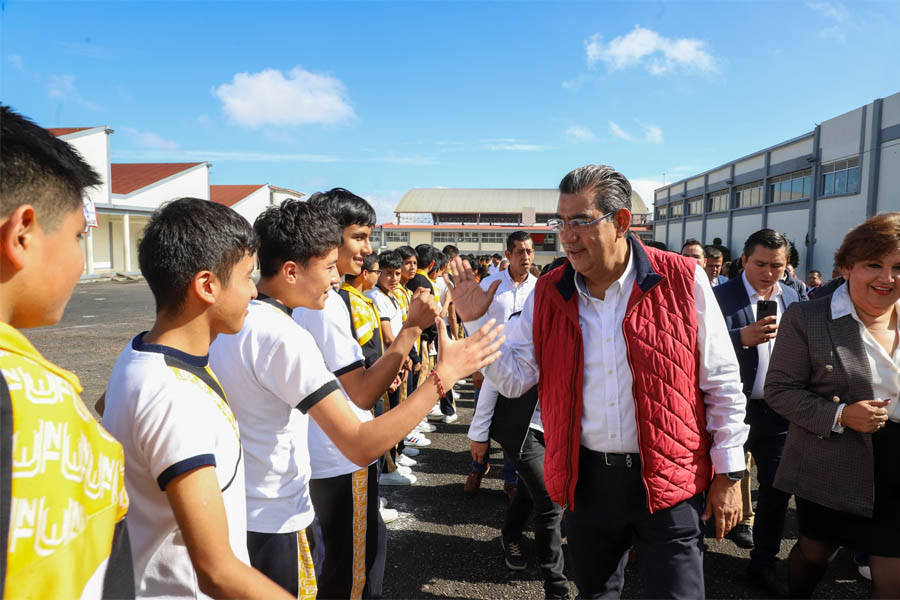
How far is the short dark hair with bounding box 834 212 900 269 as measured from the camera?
7.38 ft

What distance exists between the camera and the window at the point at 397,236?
4419cm

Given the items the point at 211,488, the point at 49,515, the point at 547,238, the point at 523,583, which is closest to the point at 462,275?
the point at 211,488

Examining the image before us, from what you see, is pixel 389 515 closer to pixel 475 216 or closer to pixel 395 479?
pixel 395 479

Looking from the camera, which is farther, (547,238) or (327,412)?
(547,238)

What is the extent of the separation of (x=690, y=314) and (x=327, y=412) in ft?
4.64

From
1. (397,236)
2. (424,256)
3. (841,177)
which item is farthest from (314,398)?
(397,236)

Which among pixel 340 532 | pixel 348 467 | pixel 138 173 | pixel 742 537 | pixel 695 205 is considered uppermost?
pixel 138 173

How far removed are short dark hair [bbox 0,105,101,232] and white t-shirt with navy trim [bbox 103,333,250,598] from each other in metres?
0.42

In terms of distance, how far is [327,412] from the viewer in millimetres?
1561

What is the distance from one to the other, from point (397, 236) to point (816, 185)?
31.0 m

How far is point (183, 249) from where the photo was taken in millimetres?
1325

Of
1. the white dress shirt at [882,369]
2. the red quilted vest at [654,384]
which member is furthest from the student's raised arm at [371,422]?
the white dress shirt at [882,369]

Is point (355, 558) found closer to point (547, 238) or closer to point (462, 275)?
point (462, 275)

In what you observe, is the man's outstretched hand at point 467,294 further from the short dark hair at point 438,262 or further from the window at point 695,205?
the window at point 695,205
